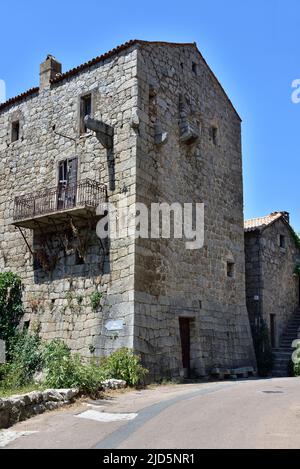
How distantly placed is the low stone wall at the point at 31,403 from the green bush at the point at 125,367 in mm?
2484

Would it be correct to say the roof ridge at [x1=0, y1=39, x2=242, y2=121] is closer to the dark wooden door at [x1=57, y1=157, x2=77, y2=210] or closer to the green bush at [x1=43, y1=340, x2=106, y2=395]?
the dark wooden door at [x1=57, y1=157, x2=77, y2=210]

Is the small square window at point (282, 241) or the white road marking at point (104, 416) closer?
the white road marking at point (104, 416)

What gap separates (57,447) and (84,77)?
13.2 m

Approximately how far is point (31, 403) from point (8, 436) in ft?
5.33

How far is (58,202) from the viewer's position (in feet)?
55.4

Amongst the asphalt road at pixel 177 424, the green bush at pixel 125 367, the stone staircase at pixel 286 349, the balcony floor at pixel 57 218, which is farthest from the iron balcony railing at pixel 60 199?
the stone staircase at pixel 286 349

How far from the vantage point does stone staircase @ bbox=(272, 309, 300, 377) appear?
20.1 meters

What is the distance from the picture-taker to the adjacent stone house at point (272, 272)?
21.8 metres

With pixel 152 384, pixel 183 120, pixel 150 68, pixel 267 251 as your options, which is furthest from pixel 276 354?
pixel 150 68

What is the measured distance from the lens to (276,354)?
68.7 ft

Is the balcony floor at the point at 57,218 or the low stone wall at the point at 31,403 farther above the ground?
the balcony floor at the point at 57,218

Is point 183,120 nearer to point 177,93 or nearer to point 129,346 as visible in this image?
point 177,93

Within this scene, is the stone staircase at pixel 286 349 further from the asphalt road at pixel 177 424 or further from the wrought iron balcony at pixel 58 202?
the wrought iron balcony at pixel 58 202

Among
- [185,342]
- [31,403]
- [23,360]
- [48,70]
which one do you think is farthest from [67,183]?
[31,403]
